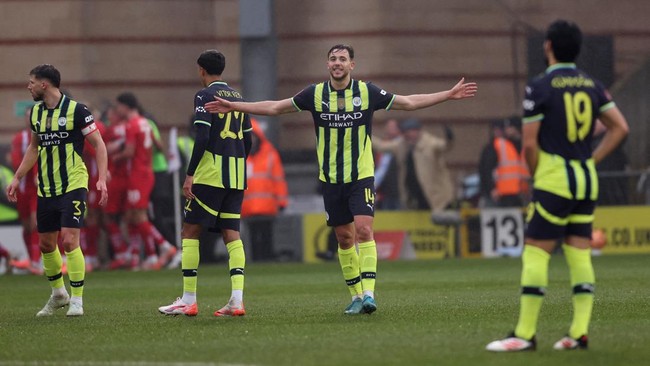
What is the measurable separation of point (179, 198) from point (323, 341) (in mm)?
13317

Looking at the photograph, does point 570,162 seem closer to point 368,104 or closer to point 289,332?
point 289,332

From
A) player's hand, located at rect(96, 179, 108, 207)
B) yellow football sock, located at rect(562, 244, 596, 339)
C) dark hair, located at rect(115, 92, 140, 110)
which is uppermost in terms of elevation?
dark hair, located at rect(115, 92, 140, 110)

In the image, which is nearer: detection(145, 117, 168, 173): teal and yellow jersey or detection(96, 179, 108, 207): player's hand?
detection(96, 179, 108, 207): player's hand

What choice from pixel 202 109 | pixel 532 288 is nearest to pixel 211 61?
pixel 202 109

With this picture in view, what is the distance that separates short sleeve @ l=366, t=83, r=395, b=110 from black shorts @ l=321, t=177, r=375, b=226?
58cm

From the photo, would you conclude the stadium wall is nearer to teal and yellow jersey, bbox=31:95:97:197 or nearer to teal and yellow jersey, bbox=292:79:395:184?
teal and yellow jersey, bbox=31:95:97:197

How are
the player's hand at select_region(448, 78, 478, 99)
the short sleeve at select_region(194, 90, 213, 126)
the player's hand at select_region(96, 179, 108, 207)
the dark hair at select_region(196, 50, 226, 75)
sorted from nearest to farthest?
the player's hand at select_region(448, 78, 478, 99) → the short sleeve at select_region(194, 90, 213, 126) → the dark hair at select_region(196, 50, 226, 75) → the player's hand at select_region(96, 179, 108, 207)

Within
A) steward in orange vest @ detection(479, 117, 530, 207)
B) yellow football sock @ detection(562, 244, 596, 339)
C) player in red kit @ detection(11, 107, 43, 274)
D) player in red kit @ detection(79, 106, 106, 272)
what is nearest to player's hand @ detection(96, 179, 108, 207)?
yellow football sock @ detection(562, 244, 596, 339)

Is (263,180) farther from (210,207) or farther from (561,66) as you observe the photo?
(561,66)

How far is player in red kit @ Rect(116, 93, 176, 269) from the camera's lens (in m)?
21.1

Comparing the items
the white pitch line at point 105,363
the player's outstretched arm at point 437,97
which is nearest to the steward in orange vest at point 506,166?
the player's outstretched arm at point 437,97

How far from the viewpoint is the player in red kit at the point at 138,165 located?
21125 mm

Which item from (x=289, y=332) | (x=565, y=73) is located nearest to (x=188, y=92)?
(x=289, y=332)

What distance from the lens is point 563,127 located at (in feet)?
29.5
